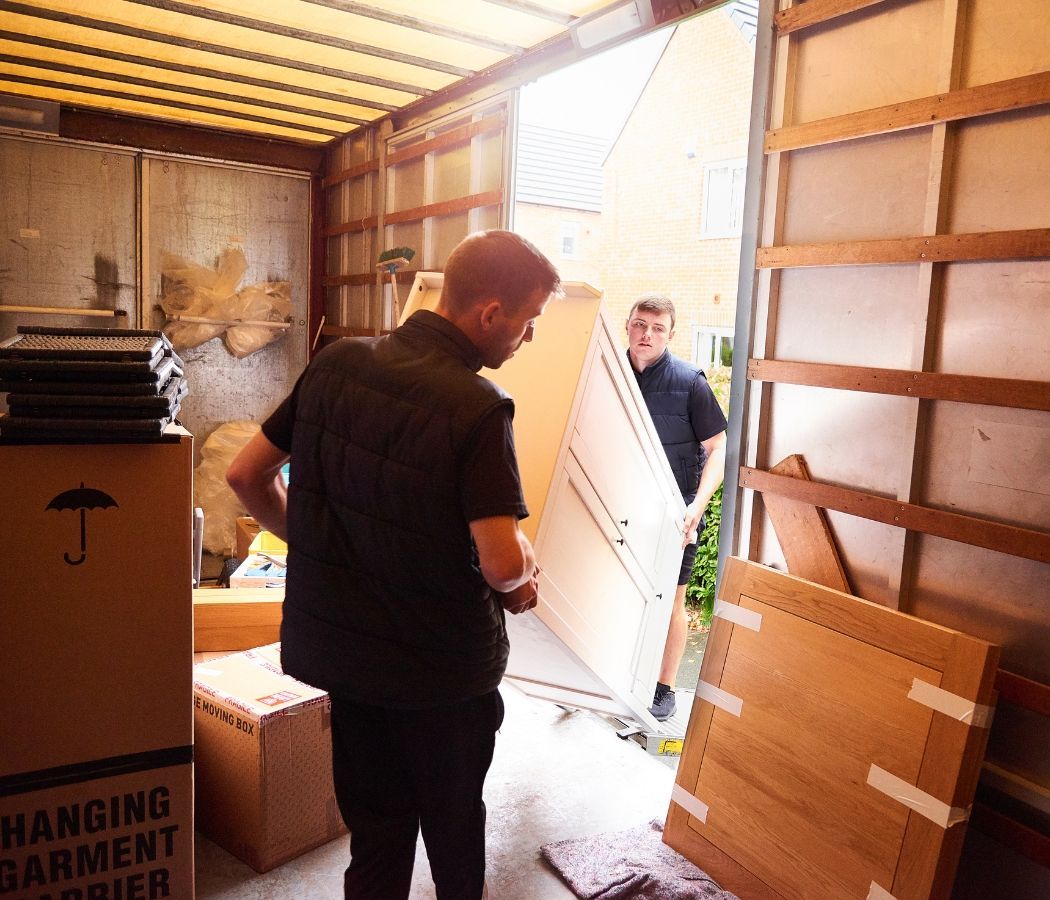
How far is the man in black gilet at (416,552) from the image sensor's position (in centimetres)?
161

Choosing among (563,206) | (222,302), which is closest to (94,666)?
(222,302)

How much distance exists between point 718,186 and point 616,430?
11197 millimetres

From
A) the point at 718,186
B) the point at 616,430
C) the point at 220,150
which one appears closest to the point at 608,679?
the point at 616,430

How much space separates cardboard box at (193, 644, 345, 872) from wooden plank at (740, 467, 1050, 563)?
5.65 feet

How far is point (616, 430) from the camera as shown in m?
2.94

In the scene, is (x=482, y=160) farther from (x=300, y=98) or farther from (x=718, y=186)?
(x=718, y=186)

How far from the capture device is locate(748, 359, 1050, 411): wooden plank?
2.16 metres

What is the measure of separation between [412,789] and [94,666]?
0.90m

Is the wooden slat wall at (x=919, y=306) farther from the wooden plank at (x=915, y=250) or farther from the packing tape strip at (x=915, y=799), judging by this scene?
the packing tape strip at (x=915, y=799)

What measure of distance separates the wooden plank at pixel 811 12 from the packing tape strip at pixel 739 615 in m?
1.93

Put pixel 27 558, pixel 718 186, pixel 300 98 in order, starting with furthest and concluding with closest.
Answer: pixel 718 186 → pixel 300 98 → pixel 27 558

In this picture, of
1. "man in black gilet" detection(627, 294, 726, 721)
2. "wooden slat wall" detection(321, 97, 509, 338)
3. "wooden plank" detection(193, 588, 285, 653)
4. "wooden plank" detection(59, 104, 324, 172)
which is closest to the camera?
"wooden plank" detection(193, 588, 285, 653)

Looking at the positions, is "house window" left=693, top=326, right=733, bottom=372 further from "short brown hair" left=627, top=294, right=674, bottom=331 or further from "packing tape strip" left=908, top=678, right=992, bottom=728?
"packing tape strip" left=908, top=678, right=992, bottom=728

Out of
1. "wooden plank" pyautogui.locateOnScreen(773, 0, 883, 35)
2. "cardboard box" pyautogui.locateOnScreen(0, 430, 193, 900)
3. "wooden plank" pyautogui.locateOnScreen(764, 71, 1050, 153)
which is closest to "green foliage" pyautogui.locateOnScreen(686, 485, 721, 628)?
"wooden plank" pyautogui.locateOnScreen(764, 71, 1050, 153)
